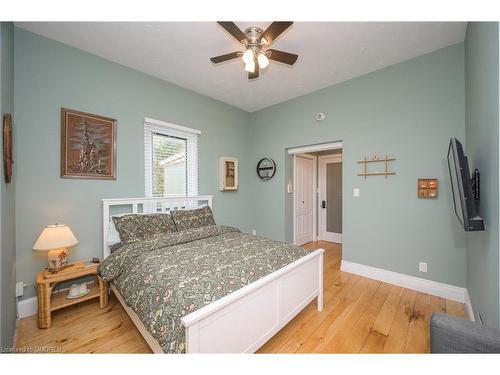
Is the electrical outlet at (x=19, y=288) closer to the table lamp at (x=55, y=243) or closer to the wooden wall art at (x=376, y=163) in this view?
the table lamp at (x=55, y=243)

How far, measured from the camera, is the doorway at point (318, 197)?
175 inches

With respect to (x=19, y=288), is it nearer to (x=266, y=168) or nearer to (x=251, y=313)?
(x=251, y=313)

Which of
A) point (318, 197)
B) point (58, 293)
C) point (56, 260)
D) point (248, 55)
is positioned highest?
point (248, 55)

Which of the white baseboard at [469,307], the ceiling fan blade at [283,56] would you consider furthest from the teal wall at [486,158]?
the ceiling fan blade at [283,56]

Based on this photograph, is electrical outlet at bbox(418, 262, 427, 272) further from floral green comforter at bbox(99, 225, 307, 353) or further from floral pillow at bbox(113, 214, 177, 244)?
floral pillow at bbox(113, 214, 177, 244)

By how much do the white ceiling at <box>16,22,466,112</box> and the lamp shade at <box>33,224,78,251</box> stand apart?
6.52 ft

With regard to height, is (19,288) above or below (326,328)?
above

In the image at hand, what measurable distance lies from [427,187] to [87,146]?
4095 mm

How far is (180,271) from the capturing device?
1523mm

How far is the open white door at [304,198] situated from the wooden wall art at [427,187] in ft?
6.87

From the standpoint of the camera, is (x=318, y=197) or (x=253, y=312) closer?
(x=253, y=312)

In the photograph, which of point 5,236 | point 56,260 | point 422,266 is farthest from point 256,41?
point 422,266
